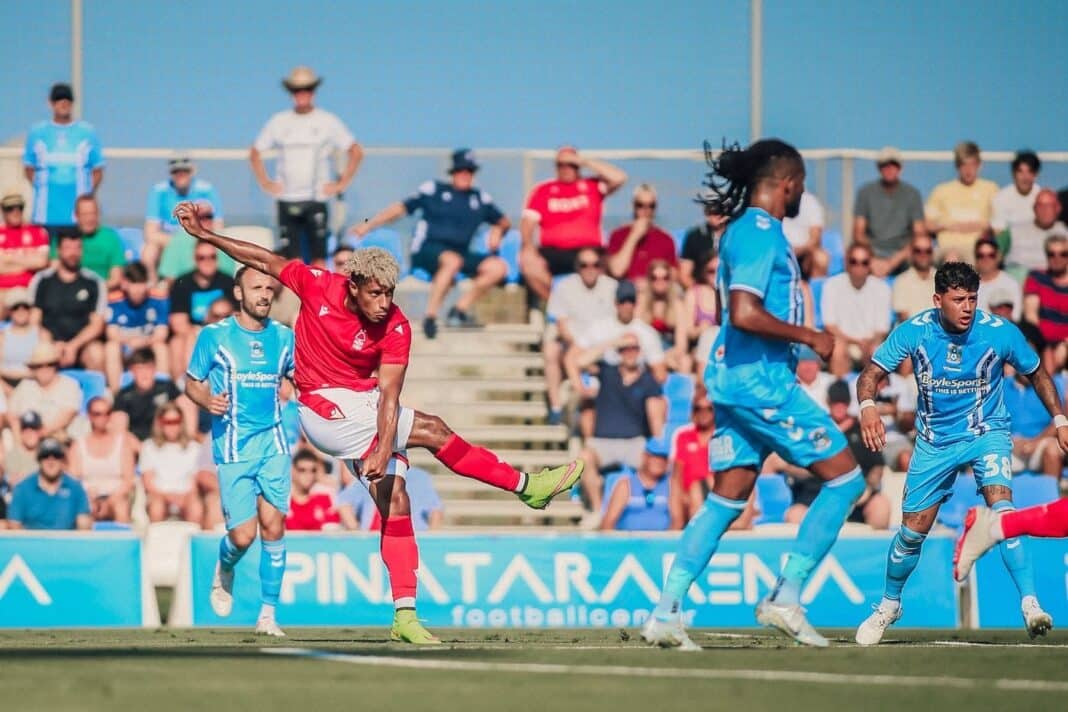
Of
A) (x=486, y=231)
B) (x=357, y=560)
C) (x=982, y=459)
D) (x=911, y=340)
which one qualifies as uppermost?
(x=486, y=231)

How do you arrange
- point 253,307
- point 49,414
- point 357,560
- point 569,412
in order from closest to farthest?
point 253,307
point 357,560
point 49,414
point 569,412

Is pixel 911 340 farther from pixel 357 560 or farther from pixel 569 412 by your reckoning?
pixel 569 412

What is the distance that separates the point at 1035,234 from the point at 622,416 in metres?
5.43

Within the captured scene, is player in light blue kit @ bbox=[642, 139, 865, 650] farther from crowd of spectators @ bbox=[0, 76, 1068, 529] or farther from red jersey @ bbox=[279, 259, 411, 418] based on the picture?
crowd of spectators @ bbox=[0, 76, 1068, 529]

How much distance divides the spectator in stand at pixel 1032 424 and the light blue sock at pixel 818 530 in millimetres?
8856

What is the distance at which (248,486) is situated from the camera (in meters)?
12.8

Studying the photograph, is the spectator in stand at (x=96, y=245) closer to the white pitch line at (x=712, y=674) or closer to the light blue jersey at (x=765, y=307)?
the light blue jersey at (x=765, y=307)

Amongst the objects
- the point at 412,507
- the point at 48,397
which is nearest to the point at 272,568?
the point at 412,507

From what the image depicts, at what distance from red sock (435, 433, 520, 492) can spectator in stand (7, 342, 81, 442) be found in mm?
8365

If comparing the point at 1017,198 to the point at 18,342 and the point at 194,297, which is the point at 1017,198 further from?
the point at 18,342

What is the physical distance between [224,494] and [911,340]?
484cm

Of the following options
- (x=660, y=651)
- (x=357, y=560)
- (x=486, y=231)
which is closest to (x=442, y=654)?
(x=660, y=651)

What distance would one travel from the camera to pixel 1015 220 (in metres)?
20.5

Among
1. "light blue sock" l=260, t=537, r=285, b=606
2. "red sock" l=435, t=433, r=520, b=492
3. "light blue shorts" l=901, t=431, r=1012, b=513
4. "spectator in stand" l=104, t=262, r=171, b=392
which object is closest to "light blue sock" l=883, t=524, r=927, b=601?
"light blue shorts" l=901, t=431, r=1012, b=513
